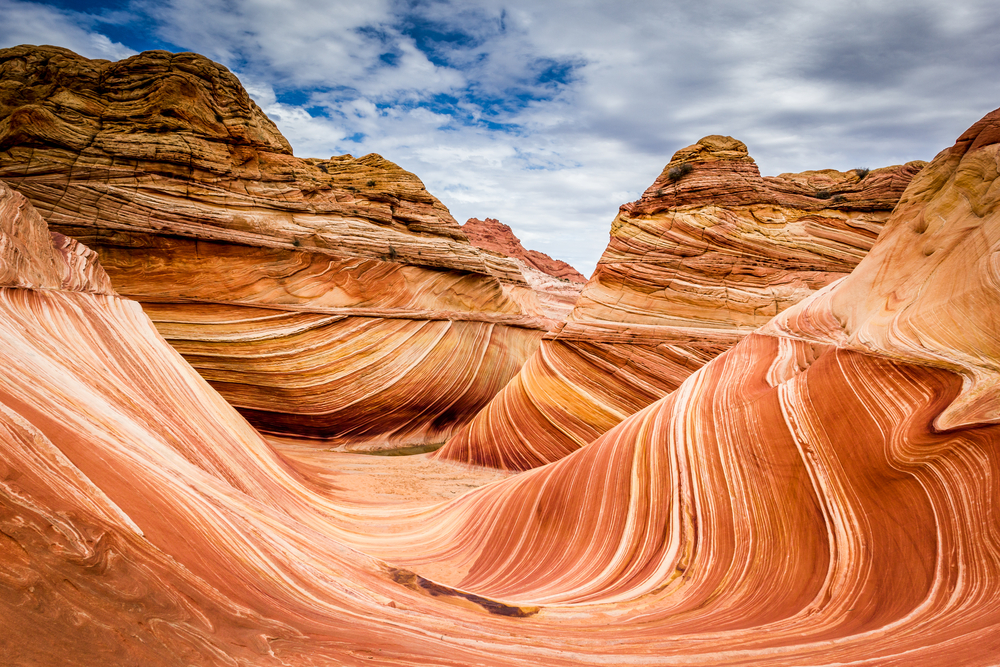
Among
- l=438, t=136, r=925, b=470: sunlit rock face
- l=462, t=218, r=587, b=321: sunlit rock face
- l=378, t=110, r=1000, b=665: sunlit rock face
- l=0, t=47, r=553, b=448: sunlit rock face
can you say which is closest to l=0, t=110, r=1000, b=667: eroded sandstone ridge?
l=378, t=110, r=1000, b=665: sunlit rock face

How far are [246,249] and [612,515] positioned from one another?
9.47 metres

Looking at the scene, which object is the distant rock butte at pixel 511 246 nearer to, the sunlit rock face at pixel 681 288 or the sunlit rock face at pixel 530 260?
the sunlit rock face at pixel 530 260

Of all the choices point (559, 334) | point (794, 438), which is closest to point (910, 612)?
point (794, 438)

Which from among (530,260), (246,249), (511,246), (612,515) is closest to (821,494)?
(612,515)

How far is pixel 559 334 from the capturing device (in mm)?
9703

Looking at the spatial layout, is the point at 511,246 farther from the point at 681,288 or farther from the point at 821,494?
the point at 821,494

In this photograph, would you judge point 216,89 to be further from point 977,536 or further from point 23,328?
point 977,536

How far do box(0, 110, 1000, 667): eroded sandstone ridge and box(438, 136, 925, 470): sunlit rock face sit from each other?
3190 millimetres

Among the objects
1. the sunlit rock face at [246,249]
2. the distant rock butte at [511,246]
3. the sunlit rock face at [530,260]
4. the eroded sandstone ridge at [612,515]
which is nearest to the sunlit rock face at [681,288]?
the sunlit rock face at [246,249]

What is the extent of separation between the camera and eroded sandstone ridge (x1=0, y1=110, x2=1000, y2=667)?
1884 millimetres

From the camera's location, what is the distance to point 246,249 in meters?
10.9

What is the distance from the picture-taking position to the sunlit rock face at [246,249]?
33.3ft

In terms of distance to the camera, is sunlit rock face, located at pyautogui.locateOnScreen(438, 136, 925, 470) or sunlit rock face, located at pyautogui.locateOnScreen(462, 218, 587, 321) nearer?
sunlit rock face, located at pyautogui.locateOnScreen(438, 136, 925, 470)

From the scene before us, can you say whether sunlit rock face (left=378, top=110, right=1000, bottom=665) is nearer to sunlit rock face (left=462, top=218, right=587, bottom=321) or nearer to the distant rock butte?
sunlit rock face (left=462, top=218, right=587, bottom=321)
